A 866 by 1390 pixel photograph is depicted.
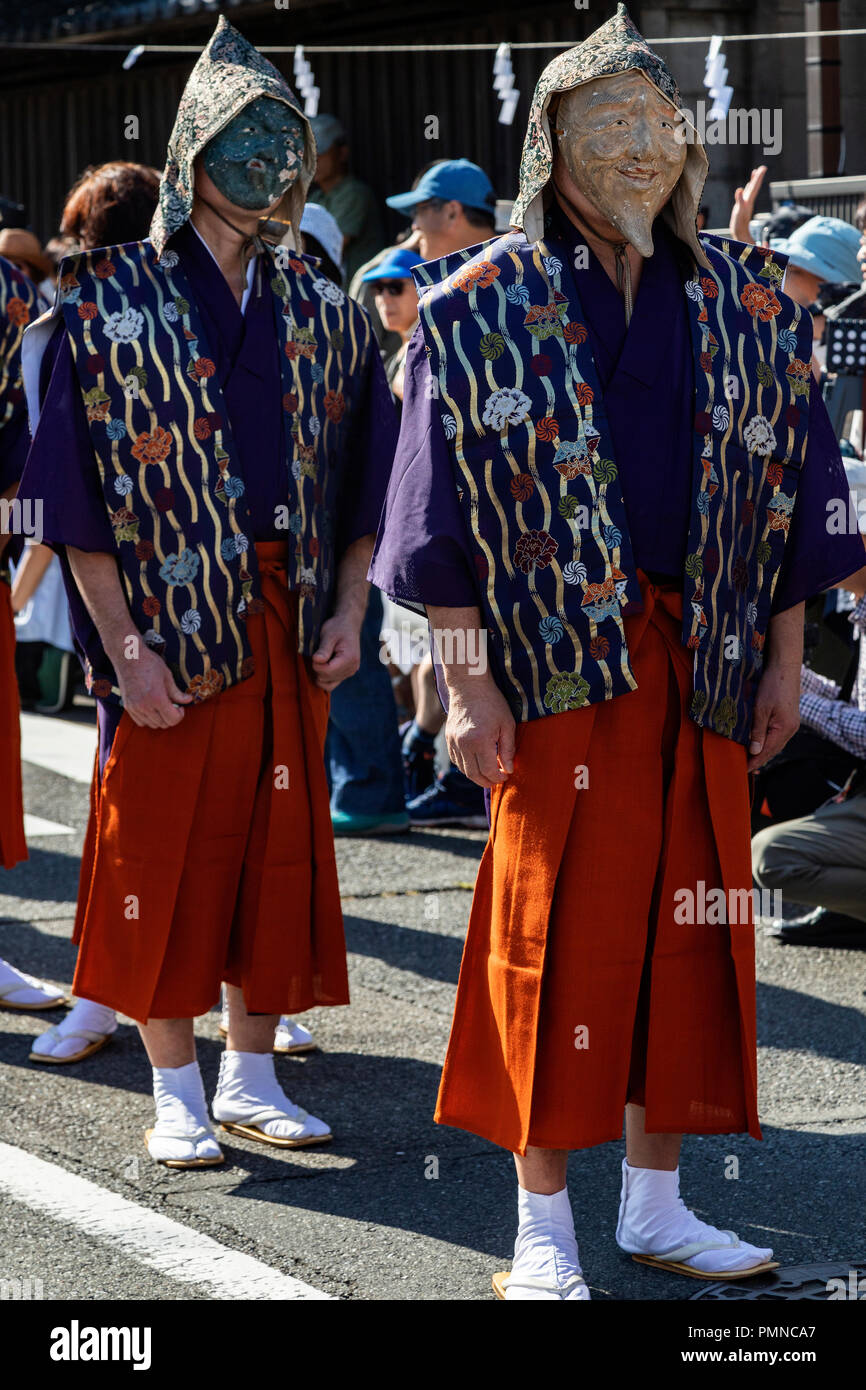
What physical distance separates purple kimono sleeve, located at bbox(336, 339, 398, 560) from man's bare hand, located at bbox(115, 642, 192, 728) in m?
0.53

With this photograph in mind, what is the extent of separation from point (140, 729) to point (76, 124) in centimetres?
903

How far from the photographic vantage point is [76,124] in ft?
38.7

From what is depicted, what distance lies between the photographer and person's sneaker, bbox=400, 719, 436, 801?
7.10 m

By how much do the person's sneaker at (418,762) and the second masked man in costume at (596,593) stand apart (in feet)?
13.1

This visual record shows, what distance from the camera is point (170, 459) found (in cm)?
360

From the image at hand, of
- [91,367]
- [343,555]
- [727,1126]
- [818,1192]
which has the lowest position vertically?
[818,1192]

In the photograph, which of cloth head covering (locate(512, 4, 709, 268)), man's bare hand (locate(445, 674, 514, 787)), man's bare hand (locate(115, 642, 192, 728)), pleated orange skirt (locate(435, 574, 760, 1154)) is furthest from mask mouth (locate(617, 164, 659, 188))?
man's bare hand (locate(115, 642, 192, 728))

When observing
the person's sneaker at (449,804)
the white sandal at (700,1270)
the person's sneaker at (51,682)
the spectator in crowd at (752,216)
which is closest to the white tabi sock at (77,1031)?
the white sandal at (700,1270)

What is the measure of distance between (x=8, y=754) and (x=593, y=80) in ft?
8.42

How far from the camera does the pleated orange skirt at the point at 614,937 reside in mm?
2967

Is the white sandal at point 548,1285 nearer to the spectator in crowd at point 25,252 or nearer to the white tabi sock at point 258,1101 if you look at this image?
the white tabi sock at point 258,1101
